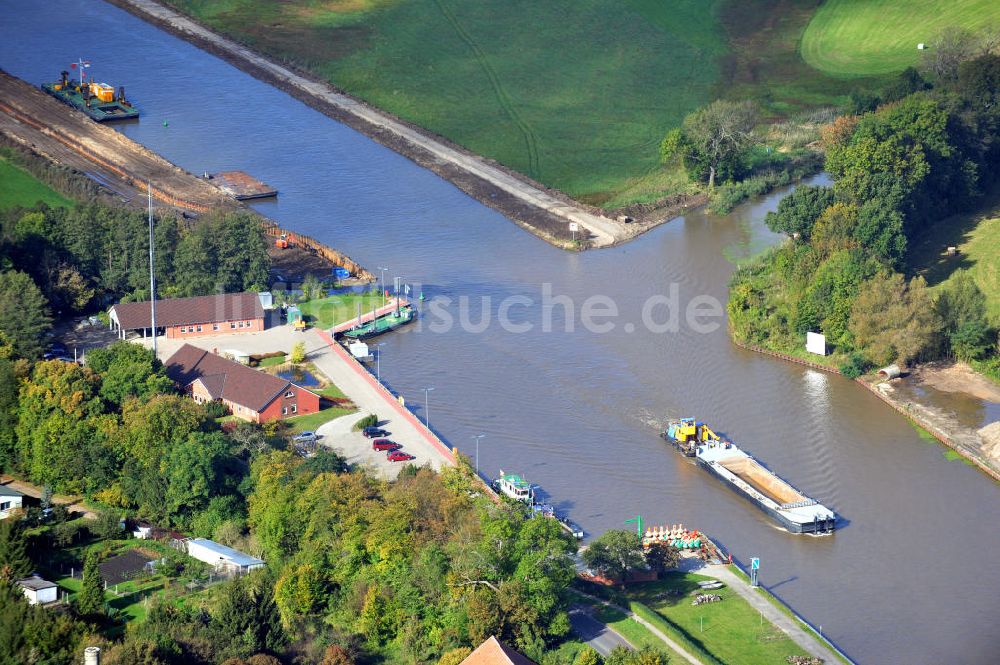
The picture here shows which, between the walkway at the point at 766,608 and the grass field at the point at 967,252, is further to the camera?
the grass field at the point at 967,252

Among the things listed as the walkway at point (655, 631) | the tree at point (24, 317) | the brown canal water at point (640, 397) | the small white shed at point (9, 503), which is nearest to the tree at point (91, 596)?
the small white shed at point (9, 503)

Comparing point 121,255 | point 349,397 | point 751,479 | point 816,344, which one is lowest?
point 751,479

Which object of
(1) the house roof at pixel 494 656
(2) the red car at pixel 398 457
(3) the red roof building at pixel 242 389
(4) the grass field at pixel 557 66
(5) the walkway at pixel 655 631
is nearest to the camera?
(1) the house roof at pixel 494 656

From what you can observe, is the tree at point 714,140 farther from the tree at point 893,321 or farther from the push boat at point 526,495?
the push boat at point 526,495

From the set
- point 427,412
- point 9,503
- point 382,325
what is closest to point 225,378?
point 427,412

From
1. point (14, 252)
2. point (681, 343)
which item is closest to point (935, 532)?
point (681, 343)

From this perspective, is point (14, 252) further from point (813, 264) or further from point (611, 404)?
point (813, 264)

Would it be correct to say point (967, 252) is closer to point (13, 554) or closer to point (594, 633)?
point (594, 633)
